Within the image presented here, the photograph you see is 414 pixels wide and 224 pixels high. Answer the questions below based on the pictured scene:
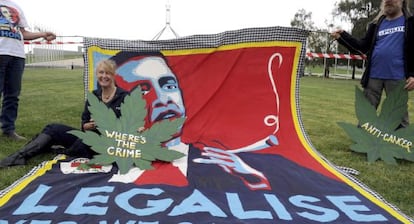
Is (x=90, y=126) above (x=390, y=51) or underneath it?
underneath

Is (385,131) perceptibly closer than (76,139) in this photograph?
No

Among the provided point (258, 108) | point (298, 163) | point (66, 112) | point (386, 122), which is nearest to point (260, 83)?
point (258, 108)

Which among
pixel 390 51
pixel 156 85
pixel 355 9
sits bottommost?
pixel 156 85

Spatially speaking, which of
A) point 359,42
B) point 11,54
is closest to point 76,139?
point 11,54

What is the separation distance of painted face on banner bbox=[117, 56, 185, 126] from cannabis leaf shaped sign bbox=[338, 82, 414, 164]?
163 cm

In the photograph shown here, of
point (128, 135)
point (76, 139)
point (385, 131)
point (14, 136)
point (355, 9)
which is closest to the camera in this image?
point (128, 135)

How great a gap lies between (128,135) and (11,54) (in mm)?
1511

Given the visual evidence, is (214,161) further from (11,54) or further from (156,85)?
(11,54)

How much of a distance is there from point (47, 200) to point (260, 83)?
2.08 m

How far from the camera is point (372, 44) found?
3.44 metres

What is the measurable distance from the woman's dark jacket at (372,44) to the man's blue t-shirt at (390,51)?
36 mm

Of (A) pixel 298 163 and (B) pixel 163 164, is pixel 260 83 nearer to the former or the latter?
(A) pixel 298 163

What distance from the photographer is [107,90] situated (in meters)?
2.81

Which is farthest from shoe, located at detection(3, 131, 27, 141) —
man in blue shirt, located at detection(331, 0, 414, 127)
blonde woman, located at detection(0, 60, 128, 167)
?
man in blue shirt, located at detection(331, 0, 414, 127)
